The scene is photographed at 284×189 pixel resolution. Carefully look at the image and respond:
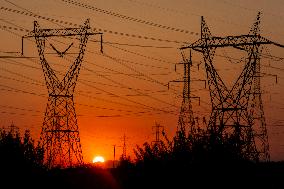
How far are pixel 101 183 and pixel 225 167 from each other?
1743 cm

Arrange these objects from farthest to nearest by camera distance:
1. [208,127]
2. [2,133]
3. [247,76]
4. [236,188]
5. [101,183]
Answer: [247,76]
[101,183]
[2,133]
[208,127]
[236,188]

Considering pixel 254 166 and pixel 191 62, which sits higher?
pixel 191 62

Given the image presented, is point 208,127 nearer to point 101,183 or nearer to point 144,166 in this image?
point 144,166

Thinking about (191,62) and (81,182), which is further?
(191,62)

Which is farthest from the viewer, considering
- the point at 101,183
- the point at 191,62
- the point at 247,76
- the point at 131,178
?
the point at 191,62

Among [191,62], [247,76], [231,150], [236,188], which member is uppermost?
[191,62]

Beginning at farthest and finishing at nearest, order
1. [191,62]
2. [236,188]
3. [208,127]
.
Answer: [191,62] < [208,127] < [236,188]

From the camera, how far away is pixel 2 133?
39.3 metres

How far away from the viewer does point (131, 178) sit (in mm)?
34281

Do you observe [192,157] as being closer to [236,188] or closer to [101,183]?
[236,188]

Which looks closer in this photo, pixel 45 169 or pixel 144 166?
pixel 144 166

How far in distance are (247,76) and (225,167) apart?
72.0 feet

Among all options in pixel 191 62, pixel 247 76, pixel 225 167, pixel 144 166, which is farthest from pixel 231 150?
pixel 191 62

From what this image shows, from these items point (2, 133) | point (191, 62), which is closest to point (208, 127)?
point (2, 133)
